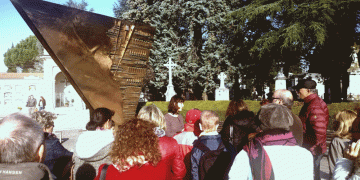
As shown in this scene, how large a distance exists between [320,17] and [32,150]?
17.4m

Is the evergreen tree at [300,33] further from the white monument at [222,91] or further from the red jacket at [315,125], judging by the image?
the red jacket at [315,125]

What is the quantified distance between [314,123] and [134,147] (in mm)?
2711

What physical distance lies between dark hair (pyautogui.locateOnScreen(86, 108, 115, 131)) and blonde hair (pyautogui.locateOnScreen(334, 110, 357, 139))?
8.65ft

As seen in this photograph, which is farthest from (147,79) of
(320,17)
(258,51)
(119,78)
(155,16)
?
(119,78)

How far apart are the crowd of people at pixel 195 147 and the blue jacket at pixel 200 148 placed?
11 millimetres

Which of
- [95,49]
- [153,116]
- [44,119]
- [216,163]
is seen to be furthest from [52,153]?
[216,163]

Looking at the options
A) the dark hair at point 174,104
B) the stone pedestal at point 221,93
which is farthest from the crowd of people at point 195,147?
the stone pedestal at point 221,93

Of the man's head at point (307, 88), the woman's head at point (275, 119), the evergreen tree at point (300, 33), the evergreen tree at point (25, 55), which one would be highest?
the evergreen tree at point (25, 55)

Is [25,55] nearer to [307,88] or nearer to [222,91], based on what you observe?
[222,91]

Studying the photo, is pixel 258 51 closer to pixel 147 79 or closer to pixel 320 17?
pixel 320 17

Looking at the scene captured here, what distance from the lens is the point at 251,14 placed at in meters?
18.8

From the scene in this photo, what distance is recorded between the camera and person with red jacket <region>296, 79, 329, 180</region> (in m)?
3.82

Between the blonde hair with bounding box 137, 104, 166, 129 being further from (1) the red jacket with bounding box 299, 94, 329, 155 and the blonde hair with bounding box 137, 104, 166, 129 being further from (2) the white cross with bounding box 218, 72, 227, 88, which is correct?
(2) the white cross with bounding box 218, 72, 227, 88

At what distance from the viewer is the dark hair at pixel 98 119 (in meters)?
3.12
